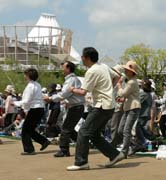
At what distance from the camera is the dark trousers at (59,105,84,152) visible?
9.77m

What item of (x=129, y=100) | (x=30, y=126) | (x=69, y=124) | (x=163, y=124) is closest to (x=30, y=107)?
(x=30, y=126)

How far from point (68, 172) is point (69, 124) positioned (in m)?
2.15

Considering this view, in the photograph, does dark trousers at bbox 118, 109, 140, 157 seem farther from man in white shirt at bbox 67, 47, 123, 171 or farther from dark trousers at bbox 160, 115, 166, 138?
dark trousers at bbox 160, 115, 166, 138

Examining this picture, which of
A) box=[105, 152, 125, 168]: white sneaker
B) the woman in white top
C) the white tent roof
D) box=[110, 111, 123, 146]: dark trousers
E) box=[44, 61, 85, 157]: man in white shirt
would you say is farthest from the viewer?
the white tent roof

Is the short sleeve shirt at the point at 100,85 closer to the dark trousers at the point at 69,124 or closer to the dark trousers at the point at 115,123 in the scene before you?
the dark trousers at the point at 69,124

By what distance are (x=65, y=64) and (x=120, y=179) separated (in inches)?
133

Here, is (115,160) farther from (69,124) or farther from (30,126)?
(30,126)

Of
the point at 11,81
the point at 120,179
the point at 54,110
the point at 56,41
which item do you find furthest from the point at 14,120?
the point at 56,41

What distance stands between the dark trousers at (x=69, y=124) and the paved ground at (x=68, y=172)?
0.96 ft

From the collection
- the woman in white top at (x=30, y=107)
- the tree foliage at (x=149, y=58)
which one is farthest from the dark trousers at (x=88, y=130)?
the tree foliage at (x=149, y=58)

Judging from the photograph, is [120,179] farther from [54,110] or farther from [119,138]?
[54,110]

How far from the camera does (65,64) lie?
9.80 metres

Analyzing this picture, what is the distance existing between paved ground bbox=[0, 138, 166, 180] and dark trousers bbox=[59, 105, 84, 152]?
0.29m

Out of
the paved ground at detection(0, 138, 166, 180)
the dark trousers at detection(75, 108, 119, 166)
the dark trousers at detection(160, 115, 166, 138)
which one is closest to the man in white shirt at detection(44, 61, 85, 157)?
the paved ground at detection(0, 138, 166, 180)
